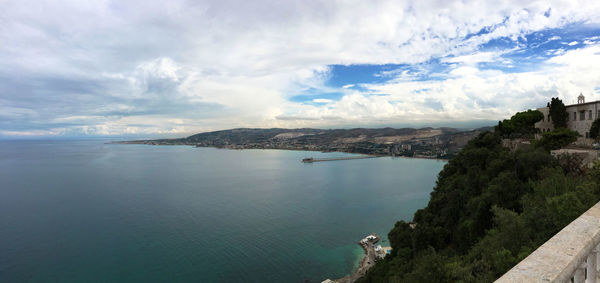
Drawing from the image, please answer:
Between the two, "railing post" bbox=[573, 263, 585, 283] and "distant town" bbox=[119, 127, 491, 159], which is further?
"distant town" bbox=[119, 127, 491, 159]

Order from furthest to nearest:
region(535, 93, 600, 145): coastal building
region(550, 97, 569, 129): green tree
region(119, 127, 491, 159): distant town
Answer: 1. region(119, 127, 491, 159): distant town
2. region(550, 97, 569, 129): green tree
3. region(535, 93, 600, 145): coastal building

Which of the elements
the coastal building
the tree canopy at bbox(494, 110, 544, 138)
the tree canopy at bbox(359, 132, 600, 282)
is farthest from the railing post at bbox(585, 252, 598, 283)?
the tree canopy at bbox(494, 110, 544, 138)

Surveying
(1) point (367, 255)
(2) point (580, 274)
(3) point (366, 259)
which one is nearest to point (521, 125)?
(1) point (367, 255)

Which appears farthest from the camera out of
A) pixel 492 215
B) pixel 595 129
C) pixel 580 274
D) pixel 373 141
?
pixel 373 141

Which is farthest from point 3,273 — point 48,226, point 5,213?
point 5,213

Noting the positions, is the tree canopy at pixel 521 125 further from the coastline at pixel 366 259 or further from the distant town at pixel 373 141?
the distant town at pixel 373 141

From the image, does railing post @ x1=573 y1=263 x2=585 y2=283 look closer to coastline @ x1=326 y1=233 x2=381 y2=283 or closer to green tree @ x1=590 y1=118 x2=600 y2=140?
Answer: coastline @ x1=326 y1=233 x2=381 y2=283

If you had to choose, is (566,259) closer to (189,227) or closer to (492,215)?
(492,215)

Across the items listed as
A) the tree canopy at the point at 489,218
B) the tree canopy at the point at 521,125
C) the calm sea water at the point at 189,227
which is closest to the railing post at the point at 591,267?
the tree canopy at the point at 489,218
